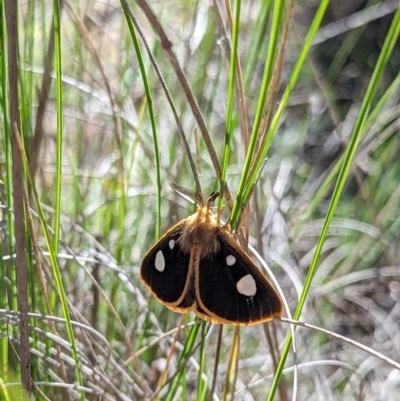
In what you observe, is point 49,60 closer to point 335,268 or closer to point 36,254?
point 36,254

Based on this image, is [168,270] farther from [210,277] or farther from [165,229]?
[165,229]

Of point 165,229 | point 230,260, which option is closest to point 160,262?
point 230,260

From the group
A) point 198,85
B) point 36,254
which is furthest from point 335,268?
point 36,254

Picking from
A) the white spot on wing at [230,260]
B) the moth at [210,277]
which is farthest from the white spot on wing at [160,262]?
the white spot on wing at [230,260]

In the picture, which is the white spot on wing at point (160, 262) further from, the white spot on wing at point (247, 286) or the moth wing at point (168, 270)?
the white spot on wing at point (247, 286)

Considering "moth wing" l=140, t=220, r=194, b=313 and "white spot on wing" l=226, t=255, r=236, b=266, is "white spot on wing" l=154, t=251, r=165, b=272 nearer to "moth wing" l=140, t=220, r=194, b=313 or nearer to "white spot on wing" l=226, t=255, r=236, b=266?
"moth wing" l=140, t=220, r=194, b=313

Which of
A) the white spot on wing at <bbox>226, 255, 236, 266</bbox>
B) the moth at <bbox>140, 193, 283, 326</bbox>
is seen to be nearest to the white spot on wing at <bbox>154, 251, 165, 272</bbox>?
the moth at <bbox>140, 193, 283, 326</bbox>
